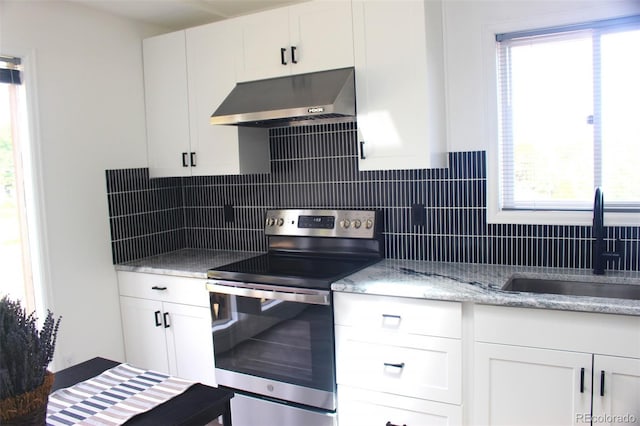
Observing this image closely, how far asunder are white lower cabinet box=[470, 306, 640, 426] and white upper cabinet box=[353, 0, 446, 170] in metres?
0.86

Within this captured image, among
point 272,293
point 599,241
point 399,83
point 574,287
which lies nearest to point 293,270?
point 272,293

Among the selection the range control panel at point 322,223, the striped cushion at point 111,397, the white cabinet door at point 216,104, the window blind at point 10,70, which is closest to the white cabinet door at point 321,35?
the white cabinet door at point 216,104

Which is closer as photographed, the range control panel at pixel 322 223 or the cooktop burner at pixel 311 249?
the cooktop burner at pixel 311 249

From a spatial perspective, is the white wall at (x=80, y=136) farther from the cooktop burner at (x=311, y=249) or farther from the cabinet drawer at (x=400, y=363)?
the cabinet drawer at (x=400, y=363)

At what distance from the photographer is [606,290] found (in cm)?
228

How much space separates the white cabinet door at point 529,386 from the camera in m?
1.97

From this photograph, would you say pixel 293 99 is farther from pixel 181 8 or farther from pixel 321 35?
pixel 181 8

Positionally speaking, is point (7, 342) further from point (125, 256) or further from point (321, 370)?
point (125, 256)

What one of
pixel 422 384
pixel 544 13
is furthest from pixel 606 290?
pixel 544 13

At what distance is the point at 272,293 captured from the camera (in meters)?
2.59

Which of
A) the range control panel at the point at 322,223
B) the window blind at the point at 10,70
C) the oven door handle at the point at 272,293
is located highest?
the window blind at the point at 10,70

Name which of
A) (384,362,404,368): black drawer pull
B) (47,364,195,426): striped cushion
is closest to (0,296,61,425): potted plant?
(47,364,195,426): striped cushion

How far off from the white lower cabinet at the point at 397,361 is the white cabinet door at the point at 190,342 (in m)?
0.85

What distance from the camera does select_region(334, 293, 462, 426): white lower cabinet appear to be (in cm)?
221
